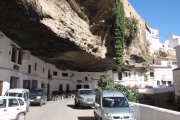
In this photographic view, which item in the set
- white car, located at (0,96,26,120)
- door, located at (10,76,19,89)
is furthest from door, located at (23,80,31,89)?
white car, located at (0,96,26,120)

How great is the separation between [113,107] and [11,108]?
5794mm

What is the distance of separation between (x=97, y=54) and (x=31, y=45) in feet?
29.2

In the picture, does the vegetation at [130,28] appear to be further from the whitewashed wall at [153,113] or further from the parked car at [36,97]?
the whitewashed wall at [153,113]

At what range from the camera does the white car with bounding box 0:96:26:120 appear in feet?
46.8

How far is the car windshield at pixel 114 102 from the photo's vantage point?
599 inches

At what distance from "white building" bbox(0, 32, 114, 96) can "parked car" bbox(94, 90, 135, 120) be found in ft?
40.1

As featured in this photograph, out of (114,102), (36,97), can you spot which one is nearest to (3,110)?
(114,102)

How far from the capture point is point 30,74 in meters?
34.1

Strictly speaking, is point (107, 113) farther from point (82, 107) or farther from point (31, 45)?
point (31, 45)

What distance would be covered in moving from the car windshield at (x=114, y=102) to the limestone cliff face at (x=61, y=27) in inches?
393

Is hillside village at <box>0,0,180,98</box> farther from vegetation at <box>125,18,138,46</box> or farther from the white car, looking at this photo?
the white car

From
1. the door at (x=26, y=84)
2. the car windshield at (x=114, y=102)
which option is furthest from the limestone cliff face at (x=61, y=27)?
the car windshield at (x=114, y=102)

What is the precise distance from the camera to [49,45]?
98.9 feet

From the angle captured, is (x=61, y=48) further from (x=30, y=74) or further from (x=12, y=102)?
(x=12, y=102)
